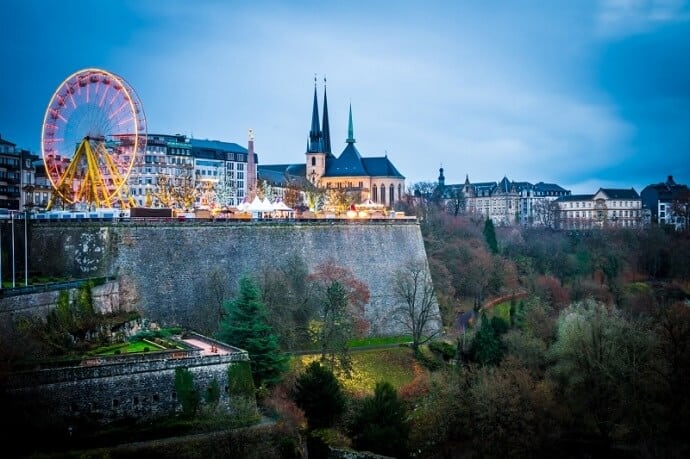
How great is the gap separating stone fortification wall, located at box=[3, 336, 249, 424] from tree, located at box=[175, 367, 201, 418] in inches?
6.1

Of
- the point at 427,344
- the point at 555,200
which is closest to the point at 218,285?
the point at 427,344

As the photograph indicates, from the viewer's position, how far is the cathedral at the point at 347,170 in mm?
95812

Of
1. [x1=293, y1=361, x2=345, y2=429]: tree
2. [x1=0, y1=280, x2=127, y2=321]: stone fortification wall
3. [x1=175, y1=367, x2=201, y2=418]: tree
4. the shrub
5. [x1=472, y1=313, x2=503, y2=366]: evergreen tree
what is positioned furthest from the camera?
the shrub

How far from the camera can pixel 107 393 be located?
86.2 feet

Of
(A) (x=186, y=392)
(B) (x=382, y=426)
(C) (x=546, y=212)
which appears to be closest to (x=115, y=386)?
(A) (x=186, y=392)

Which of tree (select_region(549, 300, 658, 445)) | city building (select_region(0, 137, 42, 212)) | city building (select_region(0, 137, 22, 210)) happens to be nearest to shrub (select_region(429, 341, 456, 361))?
tree (select_region(549, 300, 658, 445))

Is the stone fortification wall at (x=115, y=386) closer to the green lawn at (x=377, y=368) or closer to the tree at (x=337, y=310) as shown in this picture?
the green lawn at (x=377, y=368)

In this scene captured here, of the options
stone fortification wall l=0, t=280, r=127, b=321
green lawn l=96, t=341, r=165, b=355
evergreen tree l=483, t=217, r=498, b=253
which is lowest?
green lawn l=96, t=341, r=165, b=355

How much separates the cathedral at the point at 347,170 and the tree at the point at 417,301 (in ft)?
146

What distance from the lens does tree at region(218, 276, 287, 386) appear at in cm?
3188

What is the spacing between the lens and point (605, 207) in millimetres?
110312

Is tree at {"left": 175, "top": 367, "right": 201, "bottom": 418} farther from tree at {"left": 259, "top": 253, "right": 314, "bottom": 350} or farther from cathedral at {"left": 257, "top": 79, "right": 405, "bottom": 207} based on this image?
cathedral at {"left": 257, "top": 79, "right": 405, "bottom": 207}

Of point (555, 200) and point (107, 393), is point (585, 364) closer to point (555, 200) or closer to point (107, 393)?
point (107, 393)

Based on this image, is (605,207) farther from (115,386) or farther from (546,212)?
(115,386)
